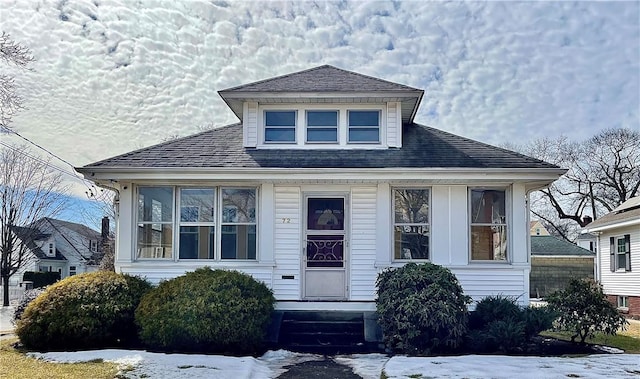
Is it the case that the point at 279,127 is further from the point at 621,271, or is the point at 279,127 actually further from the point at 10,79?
the point at 621,271

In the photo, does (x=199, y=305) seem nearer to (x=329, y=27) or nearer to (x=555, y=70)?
(x=329, y=27)

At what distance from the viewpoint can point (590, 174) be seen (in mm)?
36188

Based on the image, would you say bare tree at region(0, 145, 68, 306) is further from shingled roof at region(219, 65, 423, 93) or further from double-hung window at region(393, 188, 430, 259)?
double-hung window at region(393, 188, 430, 259)

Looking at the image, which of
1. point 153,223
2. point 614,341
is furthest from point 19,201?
point 614,341

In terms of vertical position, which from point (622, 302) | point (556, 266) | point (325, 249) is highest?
point (325, 249)

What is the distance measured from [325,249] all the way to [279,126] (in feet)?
9.70

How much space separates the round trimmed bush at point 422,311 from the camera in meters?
9.33

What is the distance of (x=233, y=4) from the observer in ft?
42.5

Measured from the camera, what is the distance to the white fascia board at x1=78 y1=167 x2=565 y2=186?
35.9ft

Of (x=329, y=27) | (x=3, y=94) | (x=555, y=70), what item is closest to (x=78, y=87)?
(x=3, y=94)

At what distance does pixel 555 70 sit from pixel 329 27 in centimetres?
722

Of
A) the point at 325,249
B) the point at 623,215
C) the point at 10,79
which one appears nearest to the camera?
the point at 325,249

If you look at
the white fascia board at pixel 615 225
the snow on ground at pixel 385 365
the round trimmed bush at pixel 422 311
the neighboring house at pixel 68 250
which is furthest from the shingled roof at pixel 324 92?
the neighboring house at pixel 68 250

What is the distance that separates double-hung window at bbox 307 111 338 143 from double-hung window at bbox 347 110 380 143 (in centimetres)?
36
